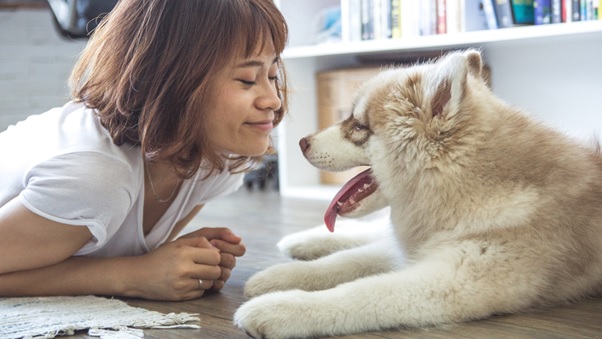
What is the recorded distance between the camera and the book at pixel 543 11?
2883 mm

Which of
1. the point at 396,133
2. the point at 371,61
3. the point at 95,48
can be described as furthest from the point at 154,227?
the point at 371,61

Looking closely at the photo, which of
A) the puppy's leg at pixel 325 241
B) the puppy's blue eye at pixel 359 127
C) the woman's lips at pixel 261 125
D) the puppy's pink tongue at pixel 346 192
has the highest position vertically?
the puppy's blue eye at pixel 359 127

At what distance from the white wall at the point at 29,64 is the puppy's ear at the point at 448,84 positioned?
3277mm

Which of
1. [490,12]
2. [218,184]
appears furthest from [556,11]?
[218,184]

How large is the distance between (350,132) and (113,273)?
1.77 ft

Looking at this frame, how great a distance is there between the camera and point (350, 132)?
149 cm

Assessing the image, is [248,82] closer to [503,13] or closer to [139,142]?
[139,142]

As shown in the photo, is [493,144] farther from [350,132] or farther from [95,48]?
[95,48]

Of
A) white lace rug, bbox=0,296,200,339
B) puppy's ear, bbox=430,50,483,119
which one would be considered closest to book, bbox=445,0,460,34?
puppy's ear, bbox=430,50,483,119

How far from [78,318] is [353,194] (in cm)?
56

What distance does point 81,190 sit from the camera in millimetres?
1440

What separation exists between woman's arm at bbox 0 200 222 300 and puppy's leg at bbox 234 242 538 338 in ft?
0.97

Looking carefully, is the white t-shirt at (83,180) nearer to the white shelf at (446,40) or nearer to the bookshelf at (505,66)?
the bookshelf at (505,66)

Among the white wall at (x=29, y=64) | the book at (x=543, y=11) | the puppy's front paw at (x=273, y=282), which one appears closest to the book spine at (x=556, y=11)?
the book at (x=543, y=11)
